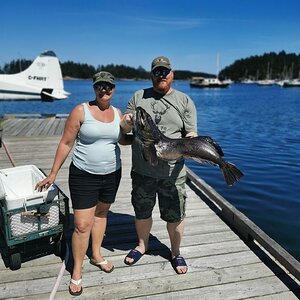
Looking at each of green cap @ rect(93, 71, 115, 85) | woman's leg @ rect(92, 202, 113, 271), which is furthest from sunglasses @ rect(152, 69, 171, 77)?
woman's leg @ rect(92, 202, 113, 271)

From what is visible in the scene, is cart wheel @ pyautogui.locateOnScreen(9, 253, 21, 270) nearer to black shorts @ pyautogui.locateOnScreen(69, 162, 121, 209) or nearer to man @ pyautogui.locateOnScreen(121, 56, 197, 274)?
black shorts @ pyautogui.locateOnScreen(69, 162, 121, 209)

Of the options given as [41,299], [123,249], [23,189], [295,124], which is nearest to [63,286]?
[41,299]

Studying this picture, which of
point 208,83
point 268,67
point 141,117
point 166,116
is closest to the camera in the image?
point 141,117

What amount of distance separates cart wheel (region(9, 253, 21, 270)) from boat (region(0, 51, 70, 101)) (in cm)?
2128

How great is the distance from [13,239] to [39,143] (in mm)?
8214

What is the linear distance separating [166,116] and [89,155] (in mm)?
863

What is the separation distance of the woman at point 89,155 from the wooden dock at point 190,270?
34 cm

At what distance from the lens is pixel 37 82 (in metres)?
24.5

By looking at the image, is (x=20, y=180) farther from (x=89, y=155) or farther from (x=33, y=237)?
(x=89, y=155)

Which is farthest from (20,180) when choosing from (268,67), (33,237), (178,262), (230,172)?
(268,67)

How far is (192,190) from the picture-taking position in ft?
21.5

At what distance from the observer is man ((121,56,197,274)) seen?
333 cm

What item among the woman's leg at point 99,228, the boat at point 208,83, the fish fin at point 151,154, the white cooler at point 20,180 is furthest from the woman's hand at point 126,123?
the boat at point 208,83

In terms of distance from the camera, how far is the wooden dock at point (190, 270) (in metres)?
3.25
